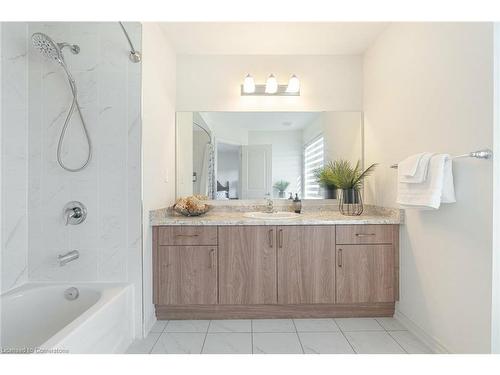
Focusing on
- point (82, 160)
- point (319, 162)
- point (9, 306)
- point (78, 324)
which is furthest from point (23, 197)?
point (319, 162)

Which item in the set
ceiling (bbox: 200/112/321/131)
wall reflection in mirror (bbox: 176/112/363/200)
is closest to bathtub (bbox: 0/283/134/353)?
wall reflection in mirror (bbox: 176/112/363/200)

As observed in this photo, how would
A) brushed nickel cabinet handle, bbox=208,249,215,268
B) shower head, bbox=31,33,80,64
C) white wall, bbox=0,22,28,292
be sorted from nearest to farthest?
shower head, bbox=31,33,80,64 → white wall, bbox=0,22,28,292 → brushed nickel cabinet handle, bbox=208,249,215,268

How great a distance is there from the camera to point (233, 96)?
2678mm

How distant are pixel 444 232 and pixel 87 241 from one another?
2.30m

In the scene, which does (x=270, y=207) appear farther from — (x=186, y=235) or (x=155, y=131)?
(x=155, y=131)

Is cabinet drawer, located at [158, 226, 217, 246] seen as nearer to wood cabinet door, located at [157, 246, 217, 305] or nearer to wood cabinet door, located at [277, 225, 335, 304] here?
wood cabinet door, located at [157, 246, 217, 305]

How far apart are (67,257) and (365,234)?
2.12 m

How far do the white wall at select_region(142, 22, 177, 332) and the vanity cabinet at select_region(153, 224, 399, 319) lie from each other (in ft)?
0.43

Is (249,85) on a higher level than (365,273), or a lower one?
higher

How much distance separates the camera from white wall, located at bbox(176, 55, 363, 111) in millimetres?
2645

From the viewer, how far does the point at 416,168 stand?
5.34 feet

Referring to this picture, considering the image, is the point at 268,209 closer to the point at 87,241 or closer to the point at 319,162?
the point at 319,162

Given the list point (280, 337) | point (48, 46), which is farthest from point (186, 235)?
point (48, 46)
